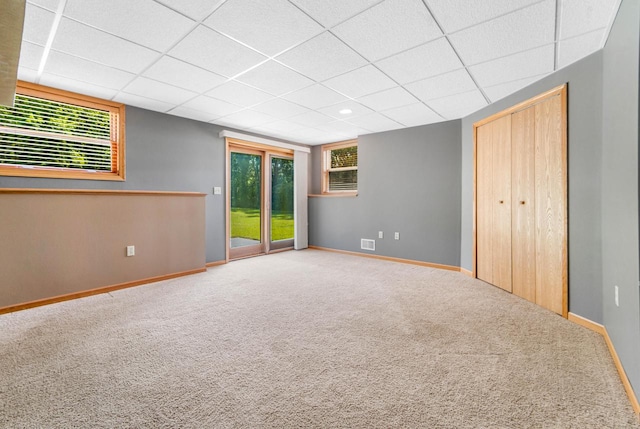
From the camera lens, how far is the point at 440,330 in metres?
2.36

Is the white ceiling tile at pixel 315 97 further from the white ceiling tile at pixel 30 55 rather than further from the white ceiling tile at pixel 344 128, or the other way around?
the white ceiling tile at pixel 30 55

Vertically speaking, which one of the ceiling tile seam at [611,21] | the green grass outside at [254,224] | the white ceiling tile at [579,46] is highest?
the white ceiling tile at [579,46]

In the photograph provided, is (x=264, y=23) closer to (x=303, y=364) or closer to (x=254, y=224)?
(x=303, y=364)

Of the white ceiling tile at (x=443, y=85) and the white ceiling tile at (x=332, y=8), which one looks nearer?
the white ceiling tile at (x=332, y=8)

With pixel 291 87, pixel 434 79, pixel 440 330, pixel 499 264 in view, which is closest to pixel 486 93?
pixel 434 79

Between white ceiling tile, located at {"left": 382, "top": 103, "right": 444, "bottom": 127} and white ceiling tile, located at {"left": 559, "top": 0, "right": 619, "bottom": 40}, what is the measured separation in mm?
1756

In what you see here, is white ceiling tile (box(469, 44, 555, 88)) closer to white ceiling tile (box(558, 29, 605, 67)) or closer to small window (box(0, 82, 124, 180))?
white ceiling tile (box(558, 29, 605, 67))

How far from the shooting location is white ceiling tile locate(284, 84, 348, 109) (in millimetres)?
3283

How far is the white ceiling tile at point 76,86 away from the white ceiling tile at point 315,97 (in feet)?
6.91

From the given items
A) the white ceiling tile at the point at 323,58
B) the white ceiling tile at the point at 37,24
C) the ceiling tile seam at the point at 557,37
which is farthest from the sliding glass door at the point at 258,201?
the ceiling tile seam at the point at 557,37

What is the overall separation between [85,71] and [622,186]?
14.8 feet

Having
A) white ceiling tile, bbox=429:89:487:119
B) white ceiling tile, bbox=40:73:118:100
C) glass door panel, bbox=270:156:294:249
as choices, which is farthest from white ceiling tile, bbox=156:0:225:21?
glass door panel, bbox=270:156:294:249

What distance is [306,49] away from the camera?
2396 millimetres

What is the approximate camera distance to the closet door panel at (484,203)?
3697 millimetres
